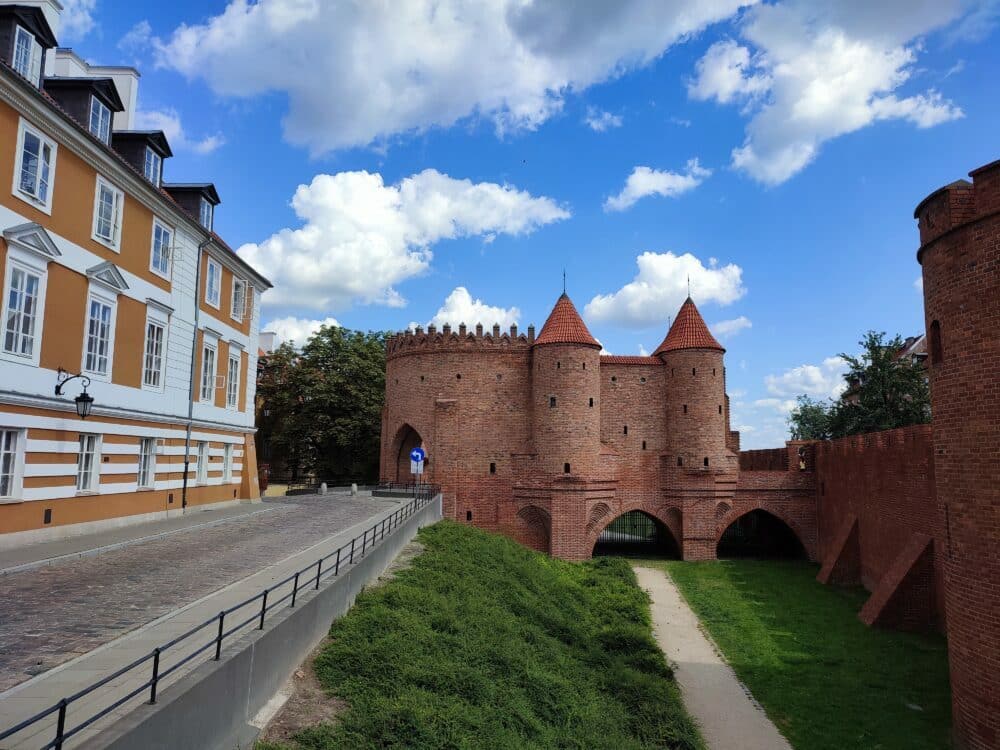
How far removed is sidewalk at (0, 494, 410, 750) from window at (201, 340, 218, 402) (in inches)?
504

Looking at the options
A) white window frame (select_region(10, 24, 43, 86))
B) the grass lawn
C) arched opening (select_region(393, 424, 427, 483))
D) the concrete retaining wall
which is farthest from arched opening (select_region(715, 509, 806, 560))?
white window frame (select_region(10, 24, 43, 86))

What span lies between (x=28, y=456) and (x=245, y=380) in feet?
38.9

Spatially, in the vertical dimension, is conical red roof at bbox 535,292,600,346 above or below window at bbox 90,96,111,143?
below

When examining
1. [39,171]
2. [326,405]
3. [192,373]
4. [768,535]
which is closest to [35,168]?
[39,171]

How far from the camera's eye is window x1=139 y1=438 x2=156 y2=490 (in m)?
17.7

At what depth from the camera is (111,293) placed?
15.9 metres

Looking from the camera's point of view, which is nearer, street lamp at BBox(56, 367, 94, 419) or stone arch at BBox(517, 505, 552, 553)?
street lamp at BBox(56, 367, 94, 419)

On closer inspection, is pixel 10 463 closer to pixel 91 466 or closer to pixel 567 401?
pixel 91 466

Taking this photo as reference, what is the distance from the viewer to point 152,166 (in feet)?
61.7

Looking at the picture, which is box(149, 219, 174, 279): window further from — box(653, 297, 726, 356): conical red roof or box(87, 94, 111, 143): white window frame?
box(653, 297, 726, 356): conical red roof

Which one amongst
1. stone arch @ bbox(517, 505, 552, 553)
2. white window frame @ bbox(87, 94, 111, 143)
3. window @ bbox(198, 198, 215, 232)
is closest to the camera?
white window frame @ bbox(87, 94, 111, 143)

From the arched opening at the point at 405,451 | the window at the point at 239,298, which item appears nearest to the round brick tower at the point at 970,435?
the window at the point at 239,298

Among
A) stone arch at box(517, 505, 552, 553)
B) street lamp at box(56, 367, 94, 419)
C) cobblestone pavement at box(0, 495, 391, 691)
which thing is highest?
street lamp at box(56, 367, 94, 419)

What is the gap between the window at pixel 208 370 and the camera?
21.3 meters
